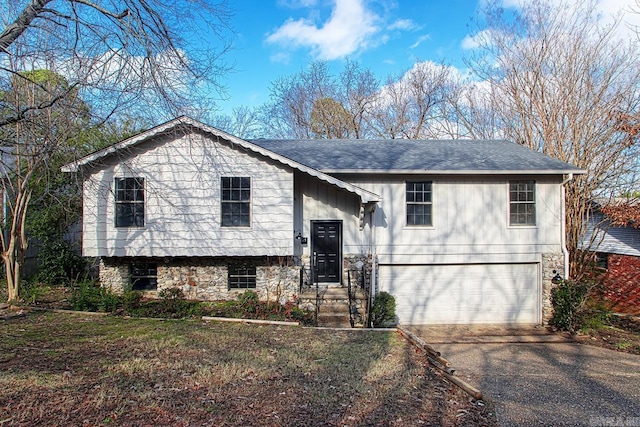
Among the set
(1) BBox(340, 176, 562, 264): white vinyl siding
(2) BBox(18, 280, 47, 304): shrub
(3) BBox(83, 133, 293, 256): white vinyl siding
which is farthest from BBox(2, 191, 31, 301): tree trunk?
(1) BBox(340, 176, 562, 264): white vinyl siding

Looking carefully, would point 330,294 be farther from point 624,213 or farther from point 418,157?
point 624,213

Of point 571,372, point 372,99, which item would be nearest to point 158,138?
point 571,372

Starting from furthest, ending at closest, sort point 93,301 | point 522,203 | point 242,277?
point 522,203
point 242,277
point 93,301

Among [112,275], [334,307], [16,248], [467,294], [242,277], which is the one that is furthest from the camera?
[467,294]

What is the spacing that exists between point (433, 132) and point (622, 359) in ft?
65.1

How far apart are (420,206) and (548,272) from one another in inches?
186

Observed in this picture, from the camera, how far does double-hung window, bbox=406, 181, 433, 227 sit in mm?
12383

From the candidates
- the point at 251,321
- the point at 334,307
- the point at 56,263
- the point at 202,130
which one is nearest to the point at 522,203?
the point at 334,307

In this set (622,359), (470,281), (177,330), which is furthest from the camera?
(470,281)

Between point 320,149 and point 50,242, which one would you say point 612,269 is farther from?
point 50,242

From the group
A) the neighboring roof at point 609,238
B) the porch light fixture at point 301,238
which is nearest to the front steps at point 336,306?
the porch light fixture at point 301,238

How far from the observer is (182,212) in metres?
10.9

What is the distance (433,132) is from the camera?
26.6 m

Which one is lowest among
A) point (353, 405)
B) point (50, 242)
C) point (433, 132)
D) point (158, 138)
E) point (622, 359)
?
point (622, 359)
